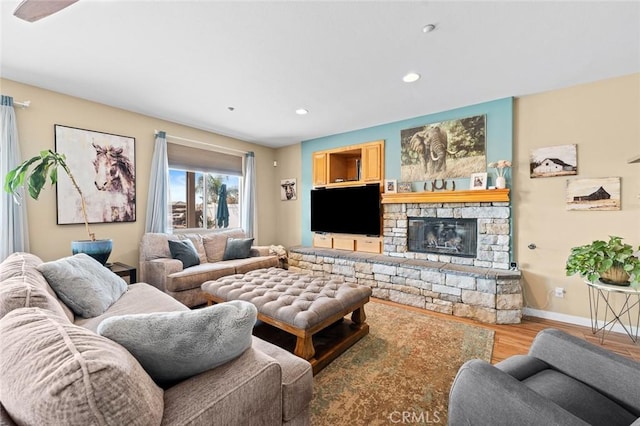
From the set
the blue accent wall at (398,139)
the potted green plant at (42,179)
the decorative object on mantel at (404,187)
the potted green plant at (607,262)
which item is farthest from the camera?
the decorative object on mantel at (404,187)

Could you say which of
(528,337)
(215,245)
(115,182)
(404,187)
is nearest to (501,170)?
(404,187)

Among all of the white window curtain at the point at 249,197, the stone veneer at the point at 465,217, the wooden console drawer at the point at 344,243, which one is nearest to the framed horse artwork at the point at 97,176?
the white window curtain at the point at 249,197

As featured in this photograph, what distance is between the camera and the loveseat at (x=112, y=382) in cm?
59

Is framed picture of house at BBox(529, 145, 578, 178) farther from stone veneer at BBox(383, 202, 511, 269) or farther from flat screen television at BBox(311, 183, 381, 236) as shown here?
flat screen television at BBox(311, 183, 381, 236)

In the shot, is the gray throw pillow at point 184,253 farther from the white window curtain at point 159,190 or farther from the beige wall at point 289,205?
the beige wall at point 289,205

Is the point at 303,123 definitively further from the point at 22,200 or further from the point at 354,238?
the point at 22,200

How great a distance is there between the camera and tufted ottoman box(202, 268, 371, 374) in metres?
1.97

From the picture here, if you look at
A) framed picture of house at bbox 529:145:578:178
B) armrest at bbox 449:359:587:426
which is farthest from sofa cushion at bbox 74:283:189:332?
framed picture of house at bbox 529:145:578:178

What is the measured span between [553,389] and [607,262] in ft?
6.21

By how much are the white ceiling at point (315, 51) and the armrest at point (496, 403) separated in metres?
2.12

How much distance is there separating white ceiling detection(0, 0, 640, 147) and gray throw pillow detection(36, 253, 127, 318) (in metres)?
1.75

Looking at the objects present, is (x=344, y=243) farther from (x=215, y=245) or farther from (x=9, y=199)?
(x=9, y=199)

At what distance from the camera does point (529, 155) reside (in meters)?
3.09

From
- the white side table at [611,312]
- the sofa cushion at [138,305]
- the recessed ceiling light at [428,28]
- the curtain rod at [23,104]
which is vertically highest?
the recessed ceiling light at [428,28]
